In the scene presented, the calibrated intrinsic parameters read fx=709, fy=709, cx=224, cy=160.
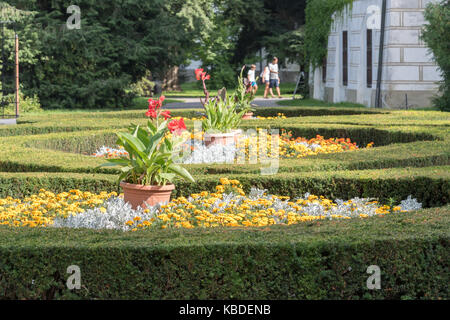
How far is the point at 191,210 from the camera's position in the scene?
6.59 m

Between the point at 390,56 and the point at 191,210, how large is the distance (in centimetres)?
1634

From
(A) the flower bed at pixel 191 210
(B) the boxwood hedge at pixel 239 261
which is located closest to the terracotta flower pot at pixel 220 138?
(A) the flower bed at pixel 191 210

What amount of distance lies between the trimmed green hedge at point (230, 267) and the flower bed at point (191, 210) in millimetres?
1377

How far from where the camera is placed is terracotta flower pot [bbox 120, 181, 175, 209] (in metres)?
6.63

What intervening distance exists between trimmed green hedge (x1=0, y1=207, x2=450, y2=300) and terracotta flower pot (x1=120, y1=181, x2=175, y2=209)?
2140 mm

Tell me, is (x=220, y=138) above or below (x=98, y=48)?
below

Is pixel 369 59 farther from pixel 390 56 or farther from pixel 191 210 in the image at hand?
pixel 191 210

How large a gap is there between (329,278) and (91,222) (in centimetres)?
278

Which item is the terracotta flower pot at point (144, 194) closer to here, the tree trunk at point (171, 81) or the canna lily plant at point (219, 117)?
the canna lily plant at point (219, 117)

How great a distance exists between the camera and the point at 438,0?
21.3 m

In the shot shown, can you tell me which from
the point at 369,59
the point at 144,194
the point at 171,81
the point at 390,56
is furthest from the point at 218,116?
the point at 171,81

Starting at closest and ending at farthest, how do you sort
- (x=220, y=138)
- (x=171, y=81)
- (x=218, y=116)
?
(x=220, y=138)
(x=218, y=116)
(x=171, y=81)

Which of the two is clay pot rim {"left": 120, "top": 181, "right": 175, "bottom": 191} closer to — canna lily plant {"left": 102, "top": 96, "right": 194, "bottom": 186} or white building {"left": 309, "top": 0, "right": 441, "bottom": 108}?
canna lily plant {"left": 102, "top": 96, "right": 194, "bottom": 186}

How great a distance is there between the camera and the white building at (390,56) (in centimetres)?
2148
